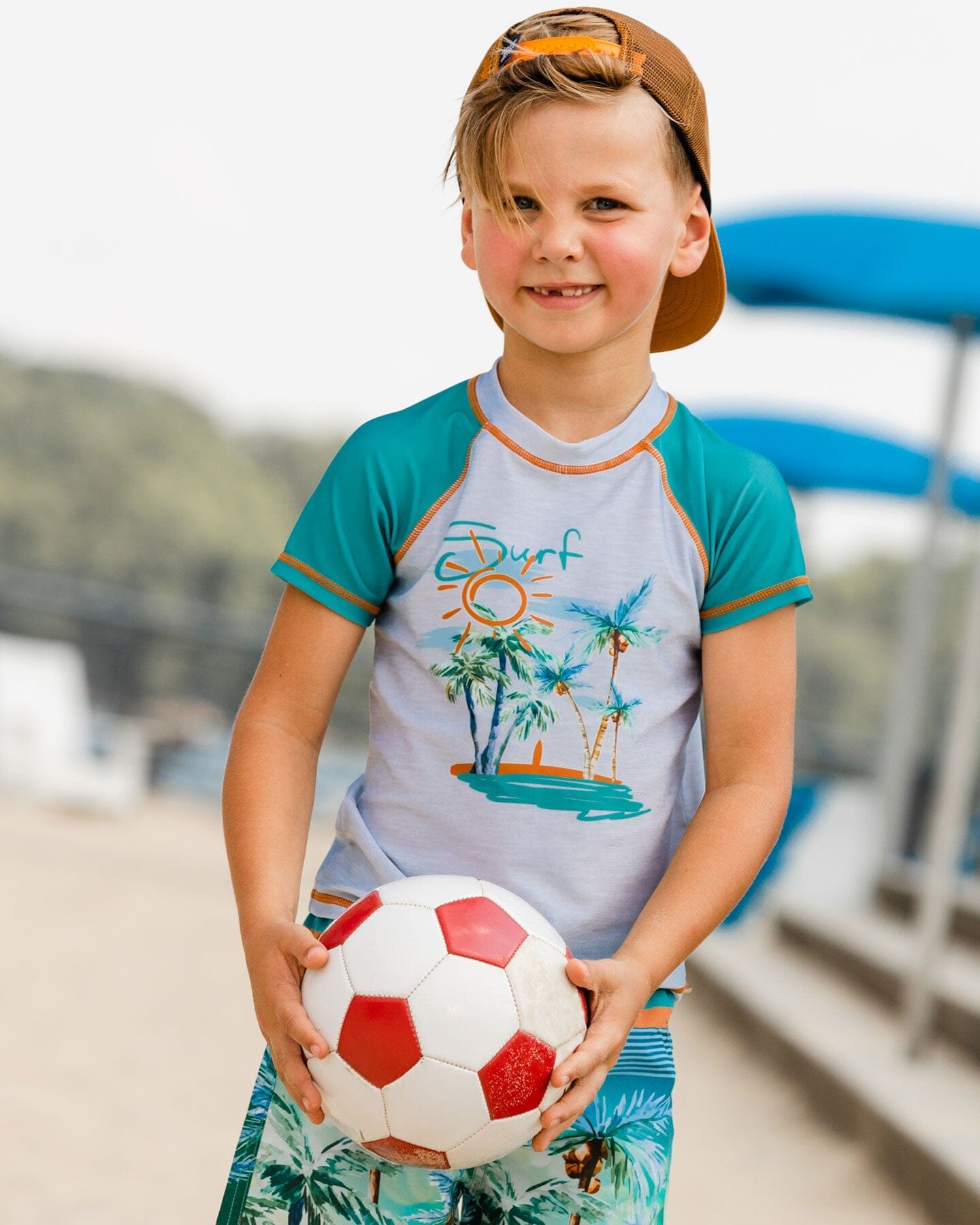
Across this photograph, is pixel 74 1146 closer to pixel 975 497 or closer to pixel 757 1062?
pixel 757 1062

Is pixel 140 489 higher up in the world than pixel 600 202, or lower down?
lower down

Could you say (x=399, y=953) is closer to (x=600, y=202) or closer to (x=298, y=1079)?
(x=298, y=1079)

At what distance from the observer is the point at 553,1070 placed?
4.12ft

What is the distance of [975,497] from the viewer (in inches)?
352

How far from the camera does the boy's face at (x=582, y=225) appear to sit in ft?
4.51

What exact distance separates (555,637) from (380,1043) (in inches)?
17.1

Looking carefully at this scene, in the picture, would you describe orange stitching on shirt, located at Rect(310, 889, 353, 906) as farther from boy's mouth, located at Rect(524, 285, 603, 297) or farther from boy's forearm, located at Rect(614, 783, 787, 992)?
boy's mouth, located at Rect(524, 285, 603, 297)

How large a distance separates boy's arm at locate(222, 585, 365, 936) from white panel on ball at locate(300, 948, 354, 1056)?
123 millimetres

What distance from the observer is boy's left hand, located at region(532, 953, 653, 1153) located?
1264mm

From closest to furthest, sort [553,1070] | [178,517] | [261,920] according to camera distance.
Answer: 1. [553,1070]
2. [261,920]
3. [178,517]

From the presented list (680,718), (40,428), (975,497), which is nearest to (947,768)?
(680,718)

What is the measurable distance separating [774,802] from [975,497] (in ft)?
26.4

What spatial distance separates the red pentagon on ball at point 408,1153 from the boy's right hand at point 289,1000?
7cm

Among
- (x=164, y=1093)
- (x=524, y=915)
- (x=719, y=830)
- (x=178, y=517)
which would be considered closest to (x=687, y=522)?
(x=719, y=830)
